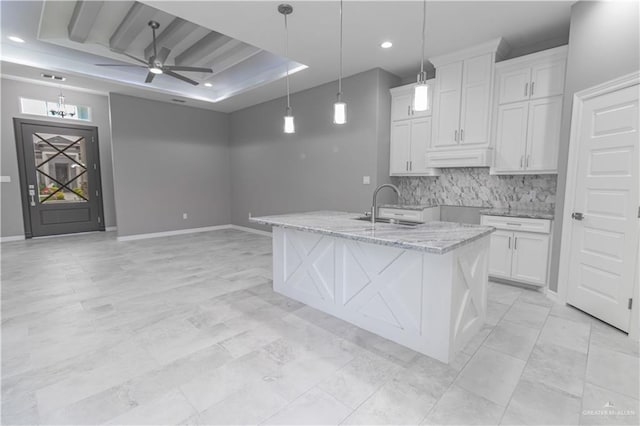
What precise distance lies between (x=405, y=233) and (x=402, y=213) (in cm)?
220

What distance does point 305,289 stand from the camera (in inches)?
116

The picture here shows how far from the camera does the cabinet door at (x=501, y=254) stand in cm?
341

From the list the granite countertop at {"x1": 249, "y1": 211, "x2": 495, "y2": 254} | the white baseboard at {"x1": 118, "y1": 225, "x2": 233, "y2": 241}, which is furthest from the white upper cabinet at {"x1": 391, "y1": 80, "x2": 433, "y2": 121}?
the white baseboard at {"x1": 118, "y1": 225, "x2": 233, "y2": 241}

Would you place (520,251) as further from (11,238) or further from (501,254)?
(11,238)

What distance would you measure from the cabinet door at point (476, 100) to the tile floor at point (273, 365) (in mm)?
1900

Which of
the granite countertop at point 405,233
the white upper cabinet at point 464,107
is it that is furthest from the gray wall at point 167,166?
the white upper cabinet at point 464,107

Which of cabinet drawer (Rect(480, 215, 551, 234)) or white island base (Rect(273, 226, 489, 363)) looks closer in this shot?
white island base (Rect(273, 226, 489, 363))

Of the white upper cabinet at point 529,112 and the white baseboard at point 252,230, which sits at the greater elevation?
the white upper cabinet at point 529,112

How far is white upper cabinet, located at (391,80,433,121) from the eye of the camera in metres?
4.30

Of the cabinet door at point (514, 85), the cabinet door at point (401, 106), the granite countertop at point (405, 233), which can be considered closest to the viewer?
the granite countertop at point (405, 233)

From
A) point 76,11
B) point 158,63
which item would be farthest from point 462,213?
point 76,11

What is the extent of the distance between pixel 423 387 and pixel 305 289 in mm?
1433

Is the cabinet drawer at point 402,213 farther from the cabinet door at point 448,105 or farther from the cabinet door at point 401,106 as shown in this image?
the cabinet door at point 401,106

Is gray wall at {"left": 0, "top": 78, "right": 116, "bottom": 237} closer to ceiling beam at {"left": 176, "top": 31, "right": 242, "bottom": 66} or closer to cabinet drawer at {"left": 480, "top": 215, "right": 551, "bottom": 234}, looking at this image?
ceiling beam at {"left": 176, "top": 31, "right": 242, "bottom": 66}
